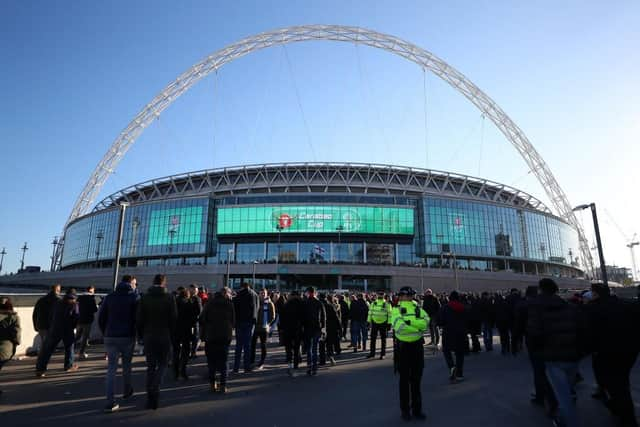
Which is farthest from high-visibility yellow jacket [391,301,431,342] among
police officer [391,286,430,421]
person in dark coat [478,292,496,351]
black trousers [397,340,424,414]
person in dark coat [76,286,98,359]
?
person in dark coat [76,286,98,359]

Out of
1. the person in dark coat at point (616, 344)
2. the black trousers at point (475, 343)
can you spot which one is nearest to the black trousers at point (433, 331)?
the black trousers at point (475, 343)

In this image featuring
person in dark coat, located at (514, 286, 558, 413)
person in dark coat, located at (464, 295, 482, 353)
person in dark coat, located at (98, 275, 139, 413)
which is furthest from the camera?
person in dark coat, located at (464, 295, 482, 353)

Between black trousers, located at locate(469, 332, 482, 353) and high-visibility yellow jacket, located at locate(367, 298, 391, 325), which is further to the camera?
black trousers, located at locate(469, 332, 482, 353)

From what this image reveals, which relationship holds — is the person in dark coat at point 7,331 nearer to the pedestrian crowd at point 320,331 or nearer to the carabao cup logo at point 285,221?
the pedestrian crowd at point 320,331

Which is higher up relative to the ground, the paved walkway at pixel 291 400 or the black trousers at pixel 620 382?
the black trousers at pixel 620 382

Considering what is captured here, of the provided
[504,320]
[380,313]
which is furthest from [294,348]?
[504,320]

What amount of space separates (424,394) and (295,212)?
200 feet

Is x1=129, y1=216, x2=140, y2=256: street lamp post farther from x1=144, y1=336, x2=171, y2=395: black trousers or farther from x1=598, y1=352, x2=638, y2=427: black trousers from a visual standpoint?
x1=598, y1=352, x2=638, y2=427: black trousers

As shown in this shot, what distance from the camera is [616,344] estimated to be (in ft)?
17.4

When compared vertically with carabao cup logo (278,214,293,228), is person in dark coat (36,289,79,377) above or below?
below

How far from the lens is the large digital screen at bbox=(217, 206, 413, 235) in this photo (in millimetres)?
67312

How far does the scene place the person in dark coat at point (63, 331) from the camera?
8688 mm

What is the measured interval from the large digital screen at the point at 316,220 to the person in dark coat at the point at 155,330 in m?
60.0

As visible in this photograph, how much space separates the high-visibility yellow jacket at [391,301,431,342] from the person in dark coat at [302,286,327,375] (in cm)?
319
